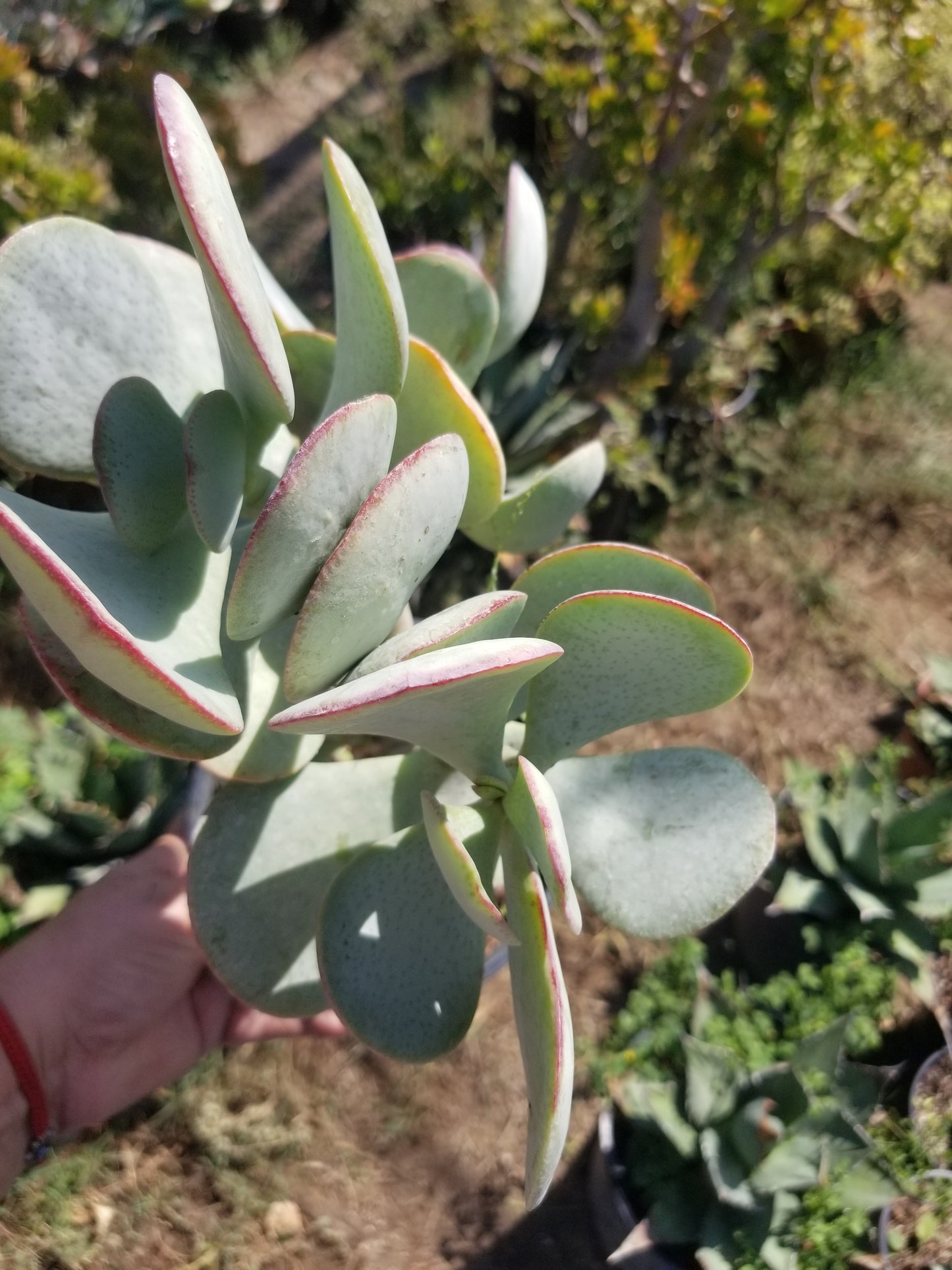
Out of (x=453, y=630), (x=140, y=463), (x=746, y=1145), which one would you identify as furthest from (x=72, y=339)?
(x=746, y=1145)

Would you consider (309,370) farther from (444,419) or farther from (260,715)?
(260,715)

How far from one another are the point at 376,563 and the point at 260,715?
214 mm

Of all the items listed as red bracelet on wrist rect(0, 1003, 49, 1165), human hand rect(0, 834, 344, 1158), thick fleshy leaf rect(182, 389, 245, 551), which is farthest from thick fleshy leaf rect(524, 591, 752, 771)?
red bracelet on wrist rect(0, 1003, 49, 1165)

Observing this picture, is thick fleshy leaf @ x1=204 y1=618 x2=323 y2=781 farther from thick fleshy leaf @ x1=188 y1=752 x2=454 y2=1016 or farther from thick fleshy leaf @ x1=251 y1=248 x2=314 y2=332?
thick fleshy leaf @ x1=251 y1=248 x2=314 y2=332

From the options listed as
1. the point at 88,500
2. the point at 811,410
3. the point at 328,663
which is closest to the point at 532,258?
the point at 328,663

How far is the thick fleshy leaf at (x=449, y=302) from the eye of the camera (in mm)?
723

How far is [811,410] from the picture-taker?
288 cm

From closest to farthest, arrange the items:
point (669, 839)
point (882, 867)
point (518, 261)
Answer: point (669, 839) → point (518, 261) → point (882, 867)

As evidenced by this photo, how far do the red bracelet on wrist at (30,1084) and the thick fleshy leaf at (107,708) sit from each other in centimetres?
69

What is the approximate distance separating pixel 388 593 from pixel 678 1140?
1.36 meters

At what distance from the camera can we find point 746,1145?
56.6 inches

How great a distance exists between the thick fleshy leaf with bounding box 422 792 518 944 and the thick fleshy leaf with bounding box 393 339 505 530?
26 cm

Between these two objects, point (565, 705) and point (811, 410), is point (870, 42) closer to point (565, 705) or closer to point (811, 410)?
point (811, 410)

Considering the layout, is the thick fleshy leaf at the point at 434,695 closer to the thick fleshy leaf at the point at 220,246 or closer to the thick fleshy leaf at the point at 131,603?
the thick fleshy leaf at the point at 131,603
